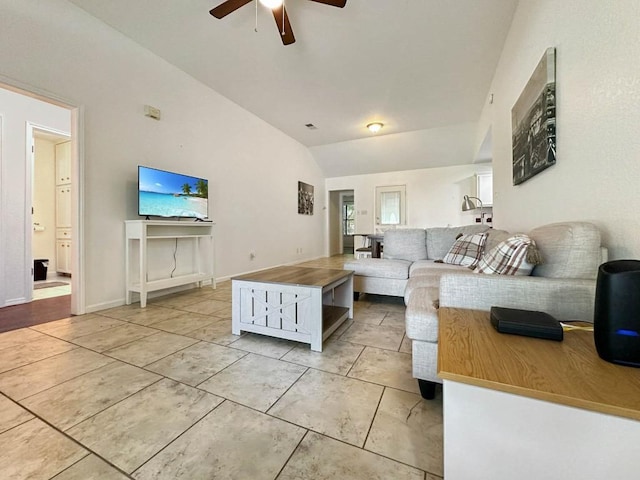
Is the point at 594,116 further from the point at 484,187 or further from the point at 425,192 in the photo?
the point at 425,192

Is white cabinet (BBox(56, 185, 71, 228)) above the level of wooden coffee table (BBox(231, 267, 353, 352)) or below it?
above

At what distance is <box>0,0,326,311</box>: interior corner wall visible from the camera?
87.3 inches

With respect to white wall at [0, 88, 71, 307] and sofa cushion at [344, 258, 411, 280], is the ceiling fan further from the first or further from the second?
white wall at [0, 88, 71, 307]

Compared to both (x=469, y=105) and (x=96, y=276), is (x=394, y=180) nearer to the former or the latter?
(x=469, y=105)

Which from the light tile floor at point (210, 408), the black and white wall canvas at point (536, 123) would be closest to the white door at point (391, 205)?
the black and white wall canvas at point (536, 123)

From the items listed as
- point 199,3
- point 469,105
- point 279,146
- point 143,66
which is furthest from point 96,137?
point 469,105

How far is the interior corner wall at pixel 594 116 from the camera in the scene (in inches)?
38.5

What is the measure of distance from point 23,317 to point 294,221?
172 inches

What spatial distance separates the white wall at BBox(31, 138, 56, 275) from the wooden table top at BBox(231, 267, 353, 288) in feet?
15.0

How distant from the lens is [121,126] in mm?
2752

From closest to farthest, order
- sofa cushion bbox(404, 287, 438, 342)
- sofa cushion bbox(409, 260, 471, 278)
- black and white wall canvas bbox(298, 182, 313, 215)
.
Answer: sofa cushion bbox(404, 287, 438, 342) < sofa cushion bbox(409, 260, 471, 278) < black and white wall canvas bbox(298, 182, 313, 215)

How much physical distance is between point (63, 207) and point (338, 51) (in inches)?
198

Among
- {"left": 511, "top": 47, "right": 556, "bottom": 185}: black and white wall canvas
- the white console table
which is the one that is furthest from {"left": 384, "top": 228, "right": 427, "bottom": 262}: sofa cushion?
the white console table

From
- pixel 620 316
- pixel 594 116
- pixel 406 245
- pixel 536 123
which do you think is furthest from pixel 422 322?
pixel 406 245
